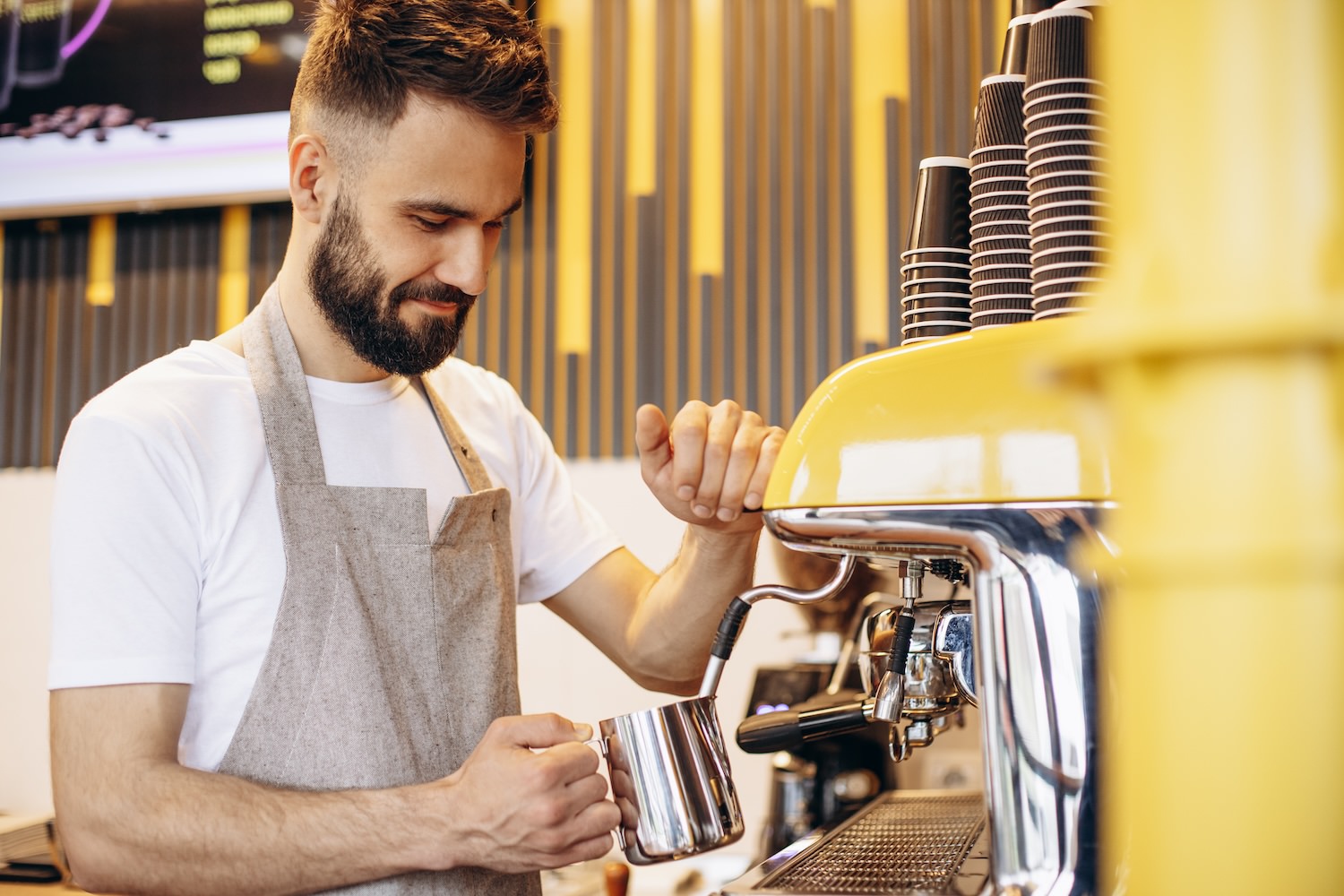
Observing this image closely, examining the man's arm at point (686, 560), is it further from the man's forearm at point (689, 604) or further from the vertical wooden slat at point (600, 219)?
the vertical wooden slat at point (600, 219)

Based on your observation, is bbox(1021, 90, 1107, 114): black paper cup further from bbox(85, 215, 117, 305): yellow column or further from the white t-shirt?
bbox(85, 215, 117, 305): yellow column

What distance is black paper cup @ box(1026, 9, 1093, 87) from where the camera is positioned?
73 centimetres

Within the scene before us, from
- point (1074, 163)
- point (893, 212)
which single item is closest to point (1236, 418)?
point (1074, 163)

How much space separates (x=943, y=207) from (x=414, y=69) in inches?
24.9

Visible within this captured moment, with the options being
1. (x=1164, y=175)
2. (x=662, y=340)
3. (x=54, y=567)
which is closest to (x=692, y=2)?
(x=662, y=340)

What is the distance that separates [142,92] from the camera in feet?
8.86

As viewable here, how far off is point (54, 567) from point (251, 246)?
1.87 metres

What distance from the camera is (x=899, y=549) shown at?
2.34 ft

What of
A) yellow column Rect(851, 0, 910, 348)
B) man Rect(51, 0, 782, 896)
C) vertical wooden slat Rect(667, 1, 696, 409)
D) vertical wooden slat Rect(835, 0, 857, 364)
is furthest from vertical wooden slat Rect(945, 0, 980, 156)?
man Rect(51, 0, 782, 896)

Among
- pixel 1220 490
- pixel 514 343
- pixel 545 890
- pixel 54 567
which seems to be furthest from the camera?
pixel 514 343

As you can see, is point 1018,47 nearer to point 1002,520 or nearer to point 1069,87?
point 1069,87

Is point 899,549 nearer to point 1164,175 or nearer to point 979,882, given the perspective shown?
point 979,882

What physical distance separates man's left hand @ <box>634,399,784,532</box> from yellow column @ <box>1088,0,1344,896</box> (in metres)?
0.81

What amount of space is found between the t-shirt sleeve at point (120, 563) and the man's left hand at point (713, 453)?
44cm
